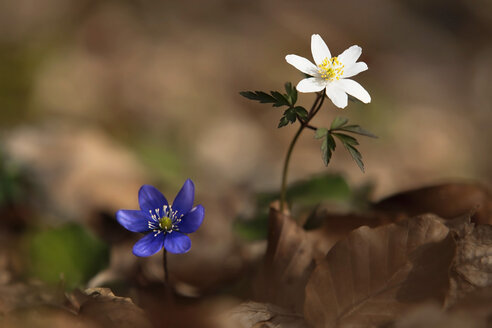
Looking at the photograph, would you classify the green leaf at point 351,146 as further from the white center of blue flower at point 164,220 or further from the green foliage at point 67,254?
the green foliage at point 67,254

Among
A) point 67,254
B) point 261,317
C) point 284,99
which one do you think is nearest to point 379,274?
point 261,317

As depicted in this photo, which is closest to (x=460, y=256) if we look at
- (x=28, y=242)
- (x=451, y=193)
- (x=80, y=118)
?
(x=451, y=193)

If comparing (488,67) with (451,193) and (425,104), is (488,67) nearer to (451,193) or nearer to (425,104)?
(425,104)

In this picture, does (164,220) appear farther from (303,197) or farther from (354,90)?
(303,197)

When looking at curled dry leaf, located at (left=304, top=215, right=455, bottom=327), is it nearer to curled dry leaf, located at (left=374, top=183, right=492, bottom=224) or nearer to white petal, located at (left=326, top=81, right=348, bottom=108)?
white petal, located at (left=326, top=81, right=348, bottom=108)

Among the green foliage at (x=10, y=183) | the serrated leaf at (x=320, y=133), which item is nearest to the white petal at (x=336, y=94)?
the serrated leaf at (x=320, y=133)

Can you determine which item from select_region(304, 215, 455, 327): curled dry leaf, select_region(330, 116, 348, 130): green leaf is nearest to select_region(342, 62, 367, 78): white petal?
select_region(330, 116, 348, 130): green leaf
